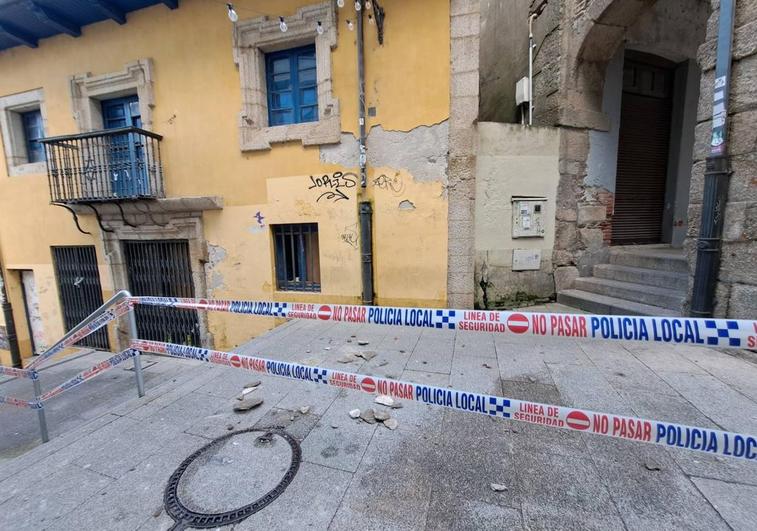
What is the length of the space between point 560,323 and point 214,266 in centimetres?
637

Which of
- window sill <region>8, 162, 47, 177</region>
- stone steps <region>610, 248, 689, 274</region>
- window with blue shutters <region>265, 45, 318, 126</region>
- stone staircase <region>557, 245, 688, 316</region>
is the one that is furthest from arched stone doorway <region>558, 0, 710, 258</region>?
window sill <region>8, 162, 47, 177</region>

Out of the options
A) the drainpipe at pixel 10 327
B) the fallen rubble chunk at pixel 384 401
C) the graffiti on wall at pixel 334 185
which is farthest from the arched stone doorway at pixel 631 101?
the drainpipe at pixel 10 327

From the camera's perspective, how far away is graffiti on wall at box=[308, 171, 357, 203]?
5377mm

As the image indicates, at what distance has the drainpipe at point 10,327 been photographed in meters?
8.14

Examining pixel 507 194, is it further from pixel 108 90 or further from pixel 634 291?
pixel 108 90

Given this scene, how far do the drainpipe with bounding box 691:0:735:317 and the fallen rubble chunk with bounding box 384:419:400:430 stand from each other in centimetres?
382

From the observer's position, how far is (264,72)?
588 cm

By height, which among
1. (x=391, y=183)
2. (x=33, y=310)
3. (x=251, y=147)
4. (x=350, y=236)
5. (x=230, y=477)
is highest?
(x=251, y=147)

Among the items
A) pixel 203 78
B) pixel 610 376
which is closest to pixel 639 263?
pixel 610 376

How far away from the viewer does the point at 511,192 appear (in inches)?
211

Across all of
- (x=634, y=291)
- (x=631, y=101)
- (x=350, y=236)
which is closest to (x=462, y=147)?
(x=350, y=236)

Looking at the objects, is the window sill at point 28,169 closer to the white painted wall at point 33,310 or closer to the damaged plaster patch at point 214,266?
the white painted wall at point 33,310

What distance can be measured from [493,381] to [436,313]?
1.76m

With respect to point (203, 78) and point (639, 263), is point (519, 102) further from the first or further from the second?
point (203, 78)
